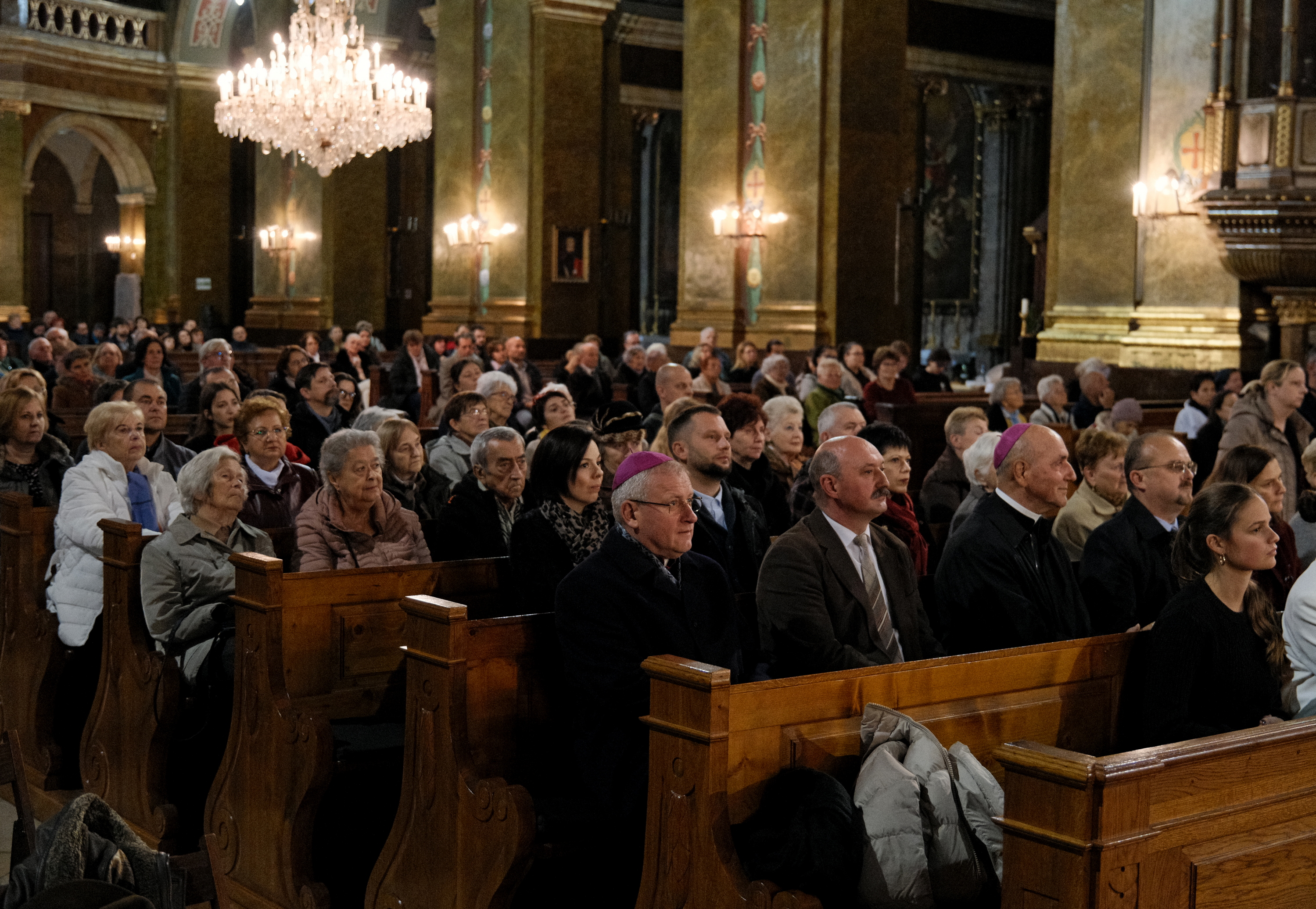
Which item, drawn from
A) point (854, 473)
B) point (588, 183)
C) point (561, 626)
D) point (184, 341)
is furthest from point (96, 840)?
point (184, 341)

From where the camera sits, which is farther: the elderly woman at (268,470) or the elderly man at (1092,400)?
the elderly man at (1092,400)

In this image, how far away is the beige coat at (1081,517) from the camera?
17.1ft

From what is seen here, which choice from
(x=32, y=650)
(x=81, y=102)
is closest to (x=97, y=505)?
(x=32, y=650)

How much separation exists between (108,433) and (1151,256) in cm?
902

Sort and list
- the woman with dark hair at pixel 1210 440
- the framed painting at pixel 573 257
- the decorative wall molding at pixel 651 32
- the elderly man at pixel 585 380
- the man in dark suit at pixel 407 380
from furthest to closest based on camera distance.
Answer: the decorative wall molding at pixel 651 32, the framed painting at pixel 573 257, the man in dark suit at pixel 407 380, the elderly man at pixel 585 380, the woman with dark hair at pixel 1210 440

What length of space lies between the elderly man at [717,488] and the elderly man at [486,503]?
0.61 meters

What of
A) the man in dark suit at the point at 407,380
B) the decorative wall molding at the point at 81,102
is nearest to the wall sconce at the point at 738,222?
the man in dark suit at the point at 407,380

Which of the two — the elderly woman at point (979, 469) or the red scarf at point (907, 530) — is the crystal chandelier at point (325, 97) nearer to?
the elderly woman at point (979, 469)

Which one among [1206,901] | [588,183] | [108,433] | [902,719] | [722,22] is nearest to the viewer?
[1206,901]

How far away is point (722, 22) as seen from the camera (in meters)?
14.7

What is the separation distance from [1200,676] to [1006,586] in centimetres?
78

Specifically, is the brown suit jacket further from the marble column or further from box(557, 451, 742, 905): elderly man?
the marble column

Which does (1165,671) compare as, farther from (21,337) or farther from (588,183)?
(21,337)

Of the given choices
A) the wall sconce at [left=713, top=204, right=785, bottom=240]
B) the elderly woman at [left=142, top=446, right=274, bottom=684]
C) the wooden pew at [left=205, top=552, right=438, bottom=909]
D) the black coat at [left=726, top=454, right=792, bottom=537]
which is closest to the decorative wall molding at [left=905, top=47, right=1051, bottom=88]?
the wall sconce at [left=713, top=204, right=785, bottom=240]
